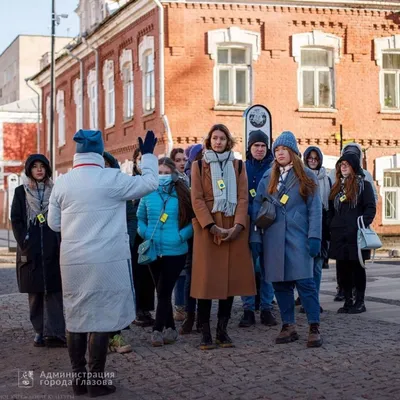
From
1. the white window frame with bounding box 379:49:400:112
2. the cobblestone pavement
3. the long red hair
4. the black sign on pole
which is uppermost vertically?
the white window frame with bounding box 379:49:400:112

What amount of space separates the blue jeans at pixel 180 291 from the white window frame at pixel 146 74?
51.5 ft

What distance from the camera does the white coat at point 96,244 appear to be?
6562 millimetres

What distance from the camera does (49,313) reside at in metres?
8.73

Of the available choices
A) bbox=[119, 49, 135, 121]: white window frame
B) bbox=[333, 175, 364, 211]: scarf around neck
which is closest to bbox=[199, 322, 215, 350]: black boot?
bbox=[333, 175, 364, 211]: scarf around neck

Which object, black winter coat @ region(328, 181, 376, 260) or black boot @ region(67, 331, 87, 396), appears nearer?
black boot @ region(67, 331, 87, 396)

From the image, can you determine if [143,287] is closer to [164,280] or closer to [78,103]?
[164,280]

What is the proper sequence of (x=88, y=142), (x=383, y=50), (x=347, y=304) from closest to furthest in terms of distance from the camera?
(x=88, y=142) → (x=347, y=304) → (x=383, y=50)

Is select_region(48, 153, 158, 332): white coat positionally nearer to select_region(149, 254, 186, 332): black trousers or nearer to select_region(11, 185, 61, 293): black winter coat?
select_region(149, 254, 186, 332): black trousers

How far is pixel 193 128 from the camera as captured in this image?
2467 centimetres

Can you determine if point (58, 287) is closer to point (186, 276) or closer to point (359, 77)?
point (186, 276)

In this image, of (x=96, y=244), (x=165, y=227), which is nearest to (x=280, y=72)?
(x=165, y=227)

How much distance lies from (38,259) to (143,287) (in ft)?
5.27

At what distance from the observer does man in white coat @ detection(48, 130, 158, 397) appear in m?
6.56

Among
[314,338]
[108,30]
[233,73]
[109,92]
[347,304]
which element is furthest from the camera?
[109,92]
